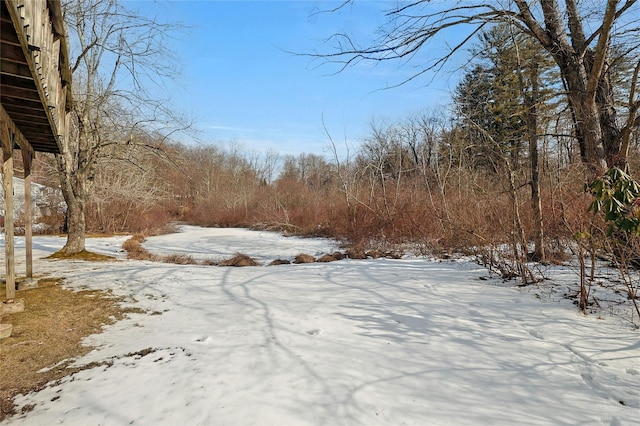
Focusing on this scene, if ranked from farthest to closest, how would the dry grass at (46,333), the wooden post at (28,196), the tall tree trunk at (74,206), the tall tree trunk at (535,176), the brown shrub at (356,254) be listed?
the brown shrub at (356,254) → the tall tree trunk at (74,206) → the tall tree trunk at (535,176) → the wooden post at (28,196) → the dry grass at (46,333)

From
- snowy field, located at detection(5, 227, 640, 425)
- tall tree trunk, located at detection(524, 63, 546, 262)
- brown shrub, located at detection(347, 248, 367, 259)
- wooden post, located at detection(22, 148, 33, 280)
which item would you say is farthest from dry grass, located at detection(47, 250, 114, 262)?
tall tree trunk, located at detection(524, 63, 546, 262)

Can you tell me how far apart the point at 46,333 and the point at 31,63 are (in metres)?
3.35

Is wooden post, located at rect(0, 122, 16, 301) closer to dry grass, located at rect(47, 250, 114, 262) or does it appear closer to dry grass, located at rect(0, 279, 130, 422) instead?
dry grass, located at rect(0, 279, 130, 422)

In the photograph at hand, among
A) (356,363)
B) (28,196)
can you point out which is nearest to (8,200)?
(28,196)

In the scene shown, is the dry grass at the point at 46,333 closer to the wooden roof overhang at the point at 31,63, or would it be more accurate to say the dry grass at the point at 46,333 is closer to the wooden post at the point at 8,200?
the wooden post at the point at 8,200

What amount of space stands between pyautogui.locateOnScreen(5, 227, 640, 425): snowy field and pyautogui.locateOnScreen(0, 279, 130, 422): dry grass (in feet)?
0.64

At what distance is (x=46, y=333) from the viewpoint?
13.2 feet

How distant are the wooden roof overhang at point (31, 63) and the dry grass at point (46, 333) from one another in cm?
246

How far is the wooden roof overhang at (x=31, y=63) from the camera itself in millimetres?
2020

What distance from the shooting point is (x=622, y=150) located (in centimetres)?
511

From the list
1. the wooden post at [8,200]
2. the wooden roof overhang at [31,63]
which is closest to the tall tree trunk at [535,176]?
the wooden roof overhang at [31,63]

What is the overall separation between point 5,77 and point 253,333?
134 inches

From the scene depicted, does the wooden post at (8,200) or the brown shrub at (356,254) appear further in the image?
the brown shrub at (356,254)

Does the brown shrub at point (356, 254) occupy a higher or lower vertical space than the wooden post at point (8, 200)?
lower
